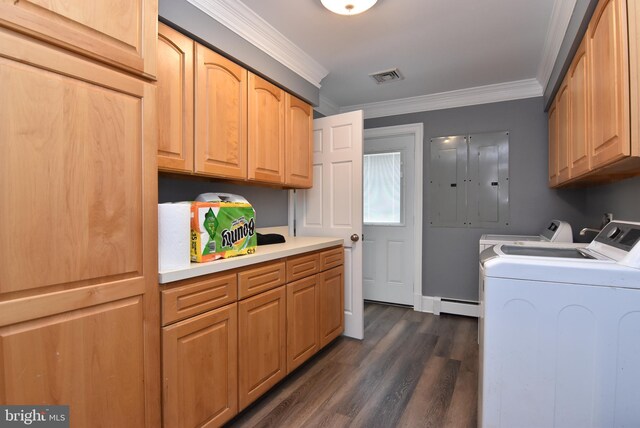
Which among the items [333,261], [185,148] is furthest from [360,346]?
[185,148]

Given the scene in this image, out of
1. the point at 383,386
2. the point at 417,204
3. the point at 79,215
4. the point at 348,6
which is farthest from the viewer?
the point at 417,204

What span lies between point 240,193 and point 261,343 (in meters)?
1.19

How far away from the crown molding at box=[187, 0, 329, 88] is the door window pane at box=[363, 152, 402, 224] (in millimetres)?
1422

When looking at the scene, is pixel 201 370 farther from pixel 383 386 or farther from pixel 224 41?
pixel 224 41

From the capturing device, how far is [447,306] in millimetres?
3461

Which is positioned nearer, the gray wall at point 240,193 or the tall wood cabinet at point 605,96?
the tall wood cabinet at point 605,96

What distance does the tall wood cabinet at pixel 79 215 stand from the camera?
3.02 ft

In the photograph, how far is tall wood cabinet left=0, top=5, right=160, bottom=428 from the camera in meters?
0.92

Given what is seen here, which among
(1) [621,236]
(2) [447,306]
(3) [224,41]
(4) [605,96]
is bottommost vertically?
(2) [447,306]

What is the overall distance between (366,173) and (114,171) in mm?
3116

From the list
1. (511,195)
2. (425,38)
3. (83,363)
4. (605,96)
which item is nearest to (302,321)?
(83,363)

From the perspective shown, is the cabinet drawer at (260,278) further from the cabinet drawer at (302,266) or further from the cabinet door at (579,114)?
the cabinet door at (579,114)

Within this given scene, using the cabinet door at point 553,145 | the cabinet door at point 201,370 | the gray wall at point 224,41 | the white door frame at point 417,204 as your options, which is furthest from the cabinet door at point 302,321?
the cabinet door at point 553,145

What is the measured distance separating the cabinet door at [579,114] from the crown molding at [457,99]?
118 centimetres
